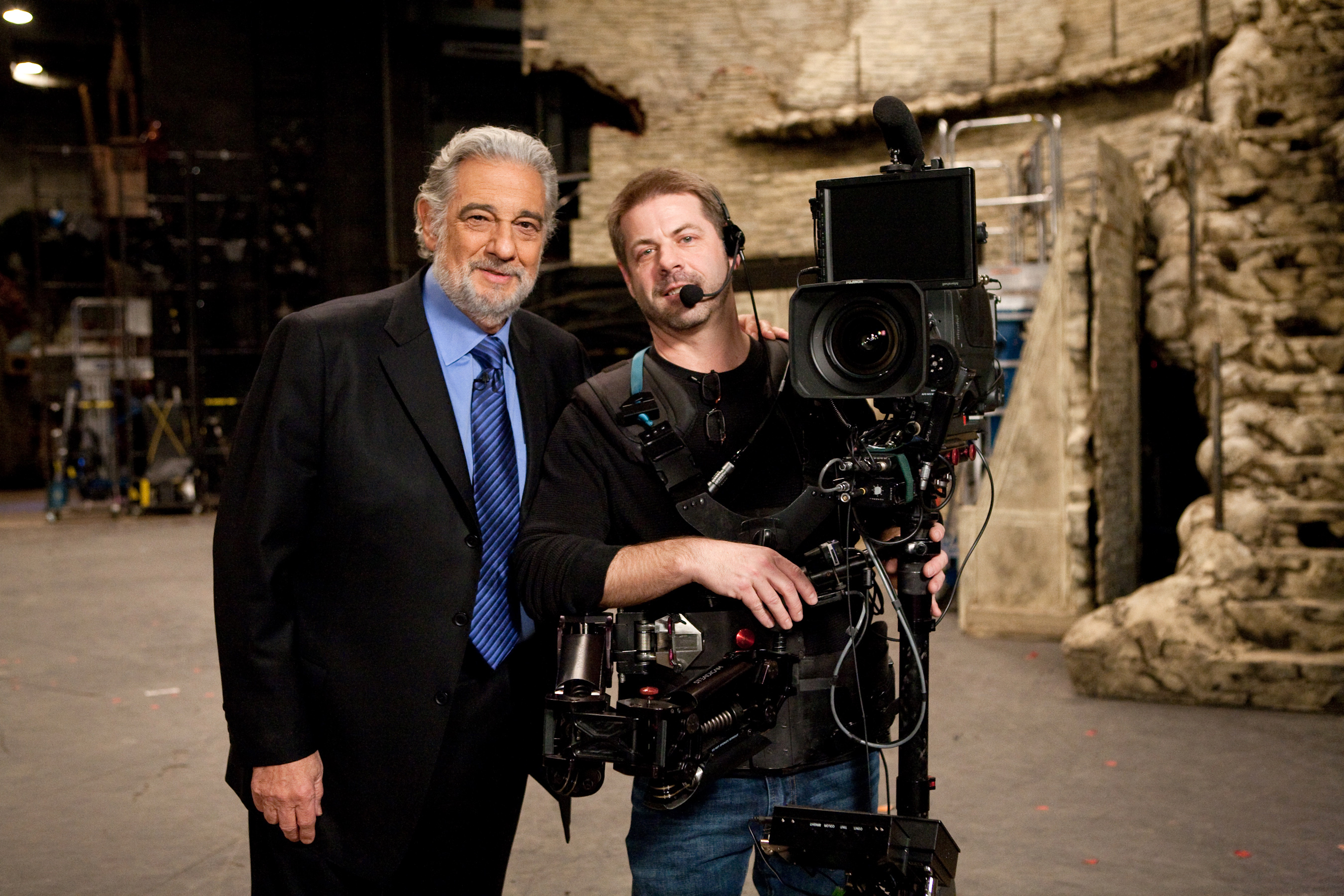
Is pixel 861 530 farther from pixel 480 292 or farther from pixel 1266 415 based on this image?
pixel 1266 415

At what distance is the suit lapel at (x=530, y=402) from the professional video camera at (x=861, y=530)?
1.15 feet

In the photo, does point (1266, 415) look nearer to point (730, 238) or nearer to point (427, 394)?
point (730, 238)

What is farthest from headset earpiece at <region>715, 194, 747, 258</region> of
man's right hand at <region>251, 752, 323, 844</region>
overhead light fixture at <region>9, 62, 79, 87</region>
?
overhead light fixture at <region>9, 62, 79, 87</region>

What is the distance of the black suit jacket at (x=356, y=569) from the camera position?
180 cm

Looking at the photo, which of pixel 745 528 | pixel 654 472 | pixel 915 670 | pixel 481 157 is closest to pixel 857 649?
pixel 915 670

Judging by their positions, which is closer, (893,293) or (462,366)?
(893,293)

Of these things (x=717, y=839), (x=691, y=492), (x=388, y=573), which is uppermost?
(x=691, y=492)

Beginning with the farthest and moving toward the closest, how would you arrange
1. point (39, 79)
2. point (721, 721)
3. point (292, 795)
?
point (39, 79), point (292, 795), point (721, 721)

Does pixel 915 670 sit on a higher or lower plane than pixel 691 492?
lower

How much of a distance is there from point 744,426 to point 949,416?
1.19 feet

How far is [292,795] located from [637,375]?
2.85ft

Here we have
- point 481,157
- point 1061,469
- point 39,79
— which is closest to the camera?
point 481,157

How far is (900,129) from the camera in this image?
1596 mm

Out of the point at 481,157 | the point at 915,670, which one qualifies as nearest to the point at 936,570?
the point at 915,670
